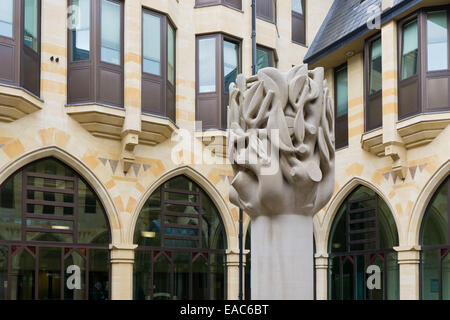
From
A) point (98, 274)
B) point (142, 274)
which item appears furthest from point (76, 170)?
point (142, 274)

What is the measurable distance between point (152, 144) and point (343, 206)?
6427 millimetres

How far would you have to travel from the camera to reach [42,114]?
601 inches

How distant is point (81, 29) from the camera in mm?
16125

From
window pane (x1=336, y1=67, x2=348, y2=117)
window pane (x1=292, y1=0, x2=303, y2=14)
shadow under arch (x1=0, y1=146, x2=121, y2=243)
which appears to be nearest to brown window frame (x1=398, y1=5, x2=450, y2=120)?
window pane (x1=336, y1=67, x2=348, y2=117)

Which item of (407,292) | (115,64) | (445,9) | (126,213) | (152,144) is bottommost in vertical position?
(407,292)

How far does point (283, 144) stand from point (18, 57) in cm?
879

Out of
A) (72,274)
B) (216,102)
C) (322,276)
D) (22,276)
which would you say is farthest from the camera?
(322,276)

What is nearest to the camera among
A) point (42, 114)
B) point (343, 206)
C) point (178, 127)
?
point (42, 114)

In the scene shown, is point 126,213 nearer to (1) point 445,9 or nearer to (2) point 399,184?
(2) point 399,184

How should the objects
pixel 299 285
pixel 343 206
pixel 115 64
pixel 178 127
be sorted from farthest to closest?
pixel 343 206
pixel 178 127
pixel 115 64
pixel 299 285

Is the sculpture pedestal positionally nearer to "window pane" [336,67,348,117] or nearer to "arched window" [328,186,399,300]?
"arched window" [328,186,399,300]

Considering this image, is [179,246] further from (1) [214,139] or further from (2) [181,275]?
(1) [214,139]

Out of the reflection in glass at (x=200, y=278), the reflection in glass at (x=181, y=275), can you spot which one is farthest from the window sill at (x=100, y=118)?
the reflection in glass at (x=200, y=278)

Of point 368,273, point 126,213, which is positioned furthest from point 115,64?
point 368,273
